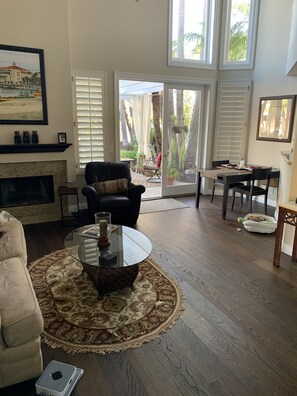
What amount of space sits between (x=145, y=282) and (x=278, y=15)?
17.3 ft

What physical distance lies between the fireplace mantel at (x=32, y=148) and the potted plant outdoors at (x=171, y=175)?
7.53 feet

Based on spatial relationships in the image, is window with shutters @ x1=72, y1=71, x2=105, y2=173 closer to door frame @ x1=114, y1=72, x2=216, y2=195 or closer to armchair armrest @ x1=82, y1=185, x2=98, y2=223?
door frame @ x1=114, y1=72, x2=216, y2=195

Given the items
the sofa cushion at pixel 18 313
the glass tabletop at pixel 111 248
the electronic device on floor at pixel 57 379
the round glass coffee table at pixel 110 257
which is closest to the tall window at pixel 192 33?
the glass tabletop at pixel 111 248

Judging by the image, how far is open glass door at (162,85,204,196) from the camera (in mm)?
6074

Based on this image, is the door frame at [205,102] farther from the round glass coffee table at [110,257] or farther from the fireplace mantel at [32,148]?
the round glass coffee table at [110,257]

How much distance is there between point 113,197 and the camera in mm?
4547

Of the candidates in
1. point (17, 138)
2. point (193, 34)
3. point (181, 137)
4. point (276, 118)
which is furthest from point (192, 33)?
point (17, 138)

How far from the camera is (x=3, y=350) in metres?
1.75

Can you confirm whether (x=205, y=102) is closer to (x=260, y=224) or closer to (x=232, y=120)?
(x=232, y=120)

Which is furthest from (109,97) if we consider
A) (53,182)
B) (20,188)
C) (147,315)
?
(147,315)

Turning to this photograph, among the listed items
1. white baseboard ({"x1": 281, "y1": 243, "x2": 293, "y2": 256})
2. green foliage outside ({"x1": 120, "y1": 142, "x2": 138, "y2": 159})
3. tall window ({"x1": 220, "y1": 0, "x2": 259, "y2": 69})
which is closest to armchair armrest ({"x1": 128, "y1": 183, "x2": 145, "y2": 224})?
white baseboard ({"x1": 281, "y1": 243, "x2": 293, "y2": 256})

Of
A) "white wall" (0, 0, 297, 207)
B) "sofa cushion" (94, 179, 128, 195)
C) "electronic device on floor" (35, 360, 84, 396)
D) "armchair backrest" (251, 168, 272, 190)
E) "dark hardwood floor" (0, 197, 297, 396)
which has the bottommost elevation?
"dark hardwood floor" (0, 197, 297, 396)

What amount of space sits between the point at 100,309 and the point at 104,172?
278 centimetres

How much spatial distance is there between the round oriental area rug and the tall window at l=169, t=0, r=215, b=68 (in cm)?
442
